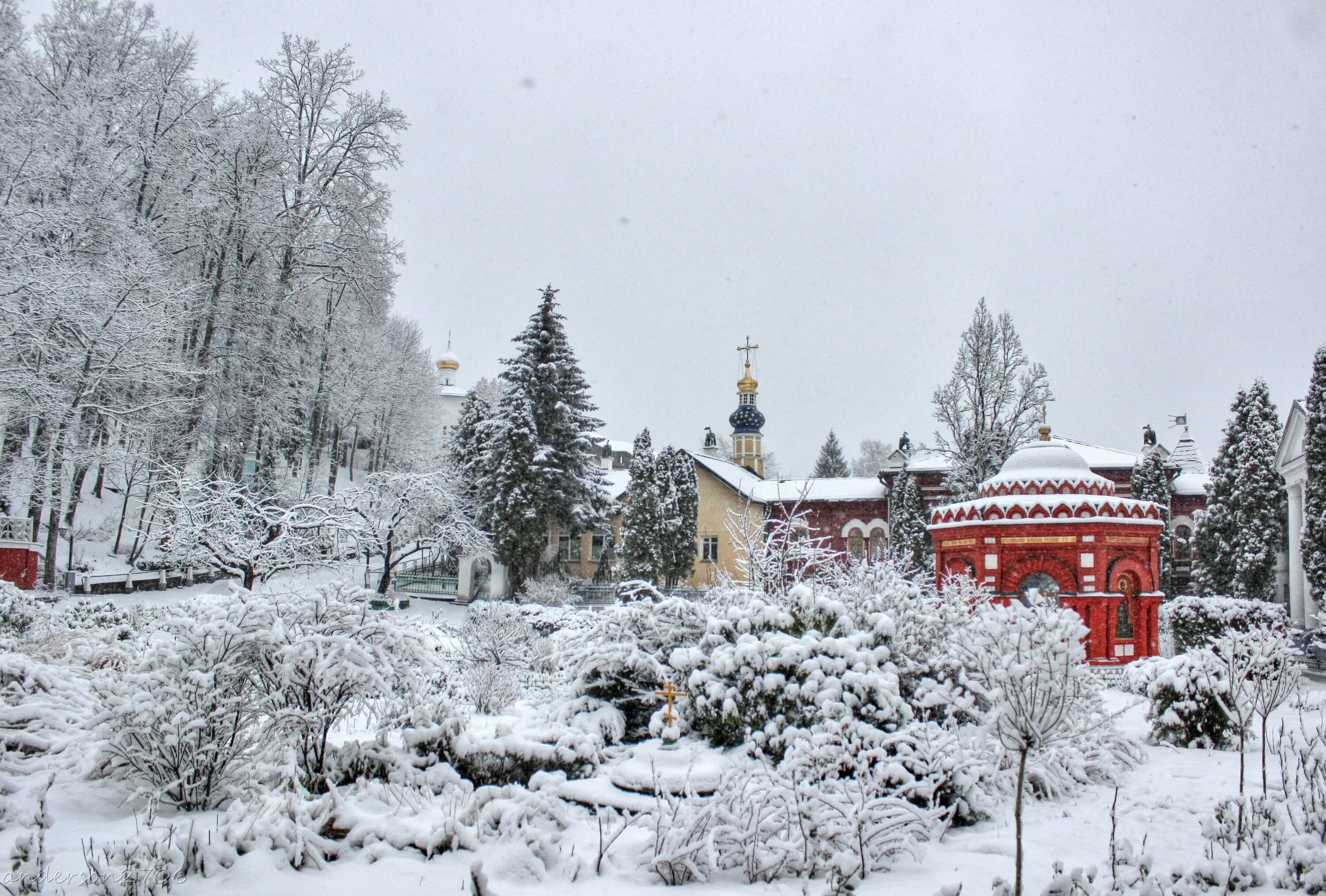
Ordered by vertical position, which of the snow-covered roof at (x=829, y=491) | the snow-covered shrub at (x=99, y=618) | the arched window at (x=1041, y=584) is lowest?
the snow-covered shrub at (x=99, y=618)

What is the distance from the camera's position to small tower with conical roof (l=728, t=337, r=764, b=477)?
44.3m

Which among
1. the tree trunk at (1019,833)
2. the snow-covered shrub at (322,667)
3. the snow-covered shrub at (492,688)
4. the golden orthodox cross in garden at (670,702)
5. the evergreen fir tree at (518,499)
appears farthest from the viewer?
the evergreen fir tree at (518,499)

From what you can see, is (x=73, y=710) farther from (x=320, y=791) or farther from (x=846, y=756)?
(x=846, y=756)

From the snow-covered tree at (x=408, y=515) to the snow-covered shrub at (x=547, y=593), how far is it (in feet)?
6.54

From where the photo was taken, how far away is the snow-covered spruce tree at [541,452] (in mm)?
27250

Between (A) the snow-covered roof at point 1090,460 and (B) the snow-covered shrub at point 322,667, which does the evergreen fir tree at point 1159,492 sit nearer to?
(A) the snow-covered roof at point 1090,460

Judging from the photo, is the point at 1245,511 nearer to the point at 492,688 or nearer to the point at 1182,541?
the point at 1182,541

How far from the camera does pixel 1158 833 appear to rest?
6.13m

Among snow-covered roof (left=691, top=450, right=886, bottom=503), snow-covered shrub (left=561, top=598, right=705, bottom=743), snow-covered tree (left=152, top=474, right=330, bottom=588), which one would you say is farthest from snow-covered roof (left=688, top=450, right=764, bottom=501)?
snow-covered shrub (left=561, top=598, right=705, bottom=743)

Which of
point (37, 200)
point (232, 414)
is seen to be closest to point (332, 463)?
point (232, 414)

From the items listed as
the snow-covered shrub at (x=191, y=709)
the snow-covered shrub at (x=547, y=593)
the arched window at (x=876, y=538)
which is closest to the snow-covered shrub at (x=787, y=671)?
the snow-covered shrub at (x=191, y=709)

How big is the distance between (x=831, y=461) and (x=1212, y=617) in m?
48.7

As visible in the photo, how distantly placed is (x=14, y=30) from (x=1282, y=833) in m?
29.4

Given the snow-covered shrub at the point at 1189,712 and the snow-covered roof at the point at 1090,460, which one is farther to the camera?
the snow-covered roof at the point at 1090,460
